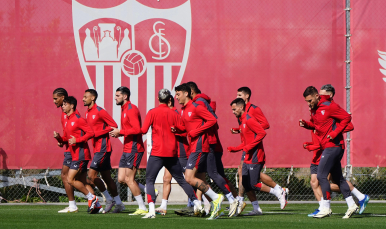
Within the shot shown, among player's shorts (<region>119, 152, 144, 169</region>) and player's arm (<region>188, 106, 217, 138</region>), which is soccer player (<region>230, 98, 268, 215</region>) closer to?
player's arm (<region>188, 106, 217, 138</region>)

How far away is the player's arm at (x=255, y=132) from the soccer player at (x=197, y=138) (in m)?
0.71

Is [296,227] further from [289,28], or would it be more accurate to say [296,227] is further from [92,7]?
[92,7]

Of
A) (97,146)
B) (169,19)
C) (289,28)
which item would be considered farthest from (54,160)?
(289,28)

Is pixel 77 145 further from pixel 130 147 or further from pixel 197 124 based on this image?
pixel 197 124

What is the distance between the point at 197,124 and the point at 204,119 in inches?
6.8

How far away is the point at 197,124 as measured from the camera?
960 centimetres

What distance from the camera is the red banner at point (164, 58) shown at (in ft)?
45.0

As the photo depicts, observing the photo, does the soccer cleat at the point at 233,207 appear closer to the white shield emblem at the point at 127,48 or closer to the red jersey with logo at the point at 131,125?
the red jersey with logo at the point at 131,125


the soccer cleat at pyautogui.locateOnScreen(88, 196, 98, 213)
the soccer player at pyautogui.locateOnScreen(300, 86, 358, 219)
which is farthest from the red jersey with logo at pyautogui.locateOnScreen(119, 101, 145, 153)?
the soccer player at pyautogui.locateOnScreen(300, 86, 358, 219)

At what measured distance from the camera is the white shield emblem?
1390 cm

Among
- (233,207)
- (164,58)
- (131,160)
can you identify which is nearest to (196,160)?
(233,207)

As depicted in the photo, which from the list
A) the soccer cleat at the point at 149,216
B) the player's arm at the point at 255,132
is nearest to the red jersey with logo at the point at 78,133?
the soccer cleat at the point at 149,216

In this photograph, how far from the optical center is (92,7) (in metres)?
14.0

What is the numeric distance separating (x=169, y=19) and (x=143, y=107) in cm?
214
